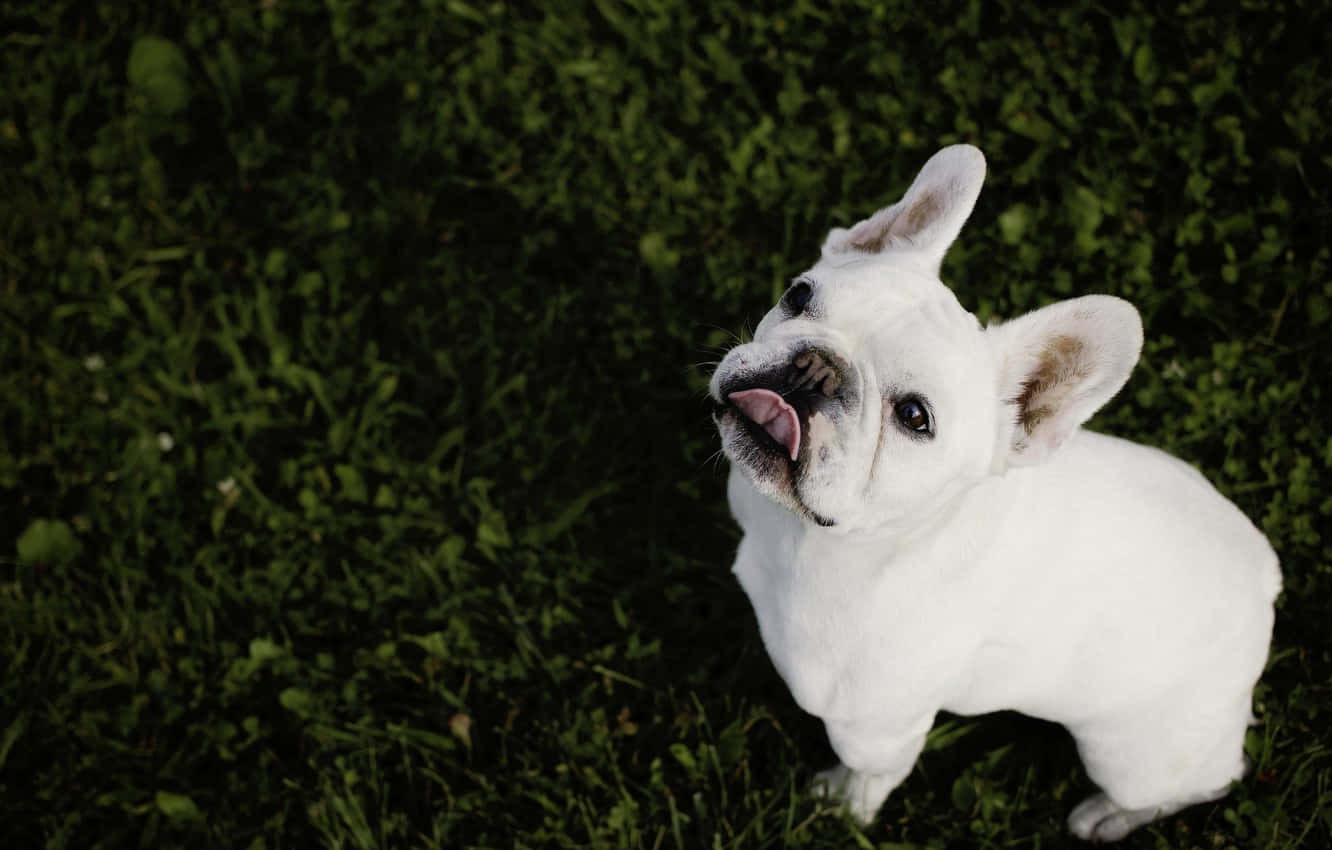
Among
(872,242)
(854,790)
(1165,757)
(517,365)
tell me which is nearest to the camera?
(872,242)

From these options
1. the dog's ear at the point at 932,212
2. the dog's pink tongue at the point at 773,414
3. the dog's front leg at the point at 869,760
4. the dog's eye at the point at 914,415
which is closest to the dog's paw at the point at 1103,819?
the dog's front leg at the point at 869,760

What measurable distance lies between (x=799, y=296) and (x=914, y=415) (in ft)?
1.50

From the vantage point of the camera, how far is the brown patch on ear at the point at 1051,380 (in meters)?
2.20

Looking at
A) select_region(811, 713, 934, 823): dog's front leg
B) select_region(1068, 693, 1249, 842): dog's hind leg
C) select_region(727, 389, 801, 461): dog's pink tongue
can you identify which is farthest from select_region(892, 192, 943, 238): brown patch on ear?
select_region(1068, 693, 1249, 842): dog's hind leg

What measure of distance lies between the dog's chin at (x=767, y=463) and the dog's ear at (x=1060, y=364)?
20.0 inches

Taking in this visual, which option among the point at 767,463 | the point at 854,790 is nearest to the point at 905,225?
the point at 767,463

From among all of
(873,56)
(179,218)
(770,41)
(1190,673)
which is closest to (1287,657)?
(1190,673)

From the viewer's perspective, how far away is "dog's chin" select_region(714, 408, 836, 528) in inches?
90.9

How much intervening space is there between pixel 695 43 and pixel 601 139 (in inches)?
27.1

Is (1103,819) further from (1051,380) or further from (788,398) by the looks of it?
(788,398)

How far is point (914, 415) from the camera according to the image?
228 centimetres

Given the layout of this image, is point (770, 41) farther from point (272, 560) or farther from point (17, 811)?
point (17, 811)

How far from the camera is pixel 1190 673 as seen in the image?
8.39 ft

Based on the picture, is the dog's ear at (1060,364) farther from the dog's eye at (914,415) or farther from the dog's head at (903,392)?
the dog's eye at (914,415)
